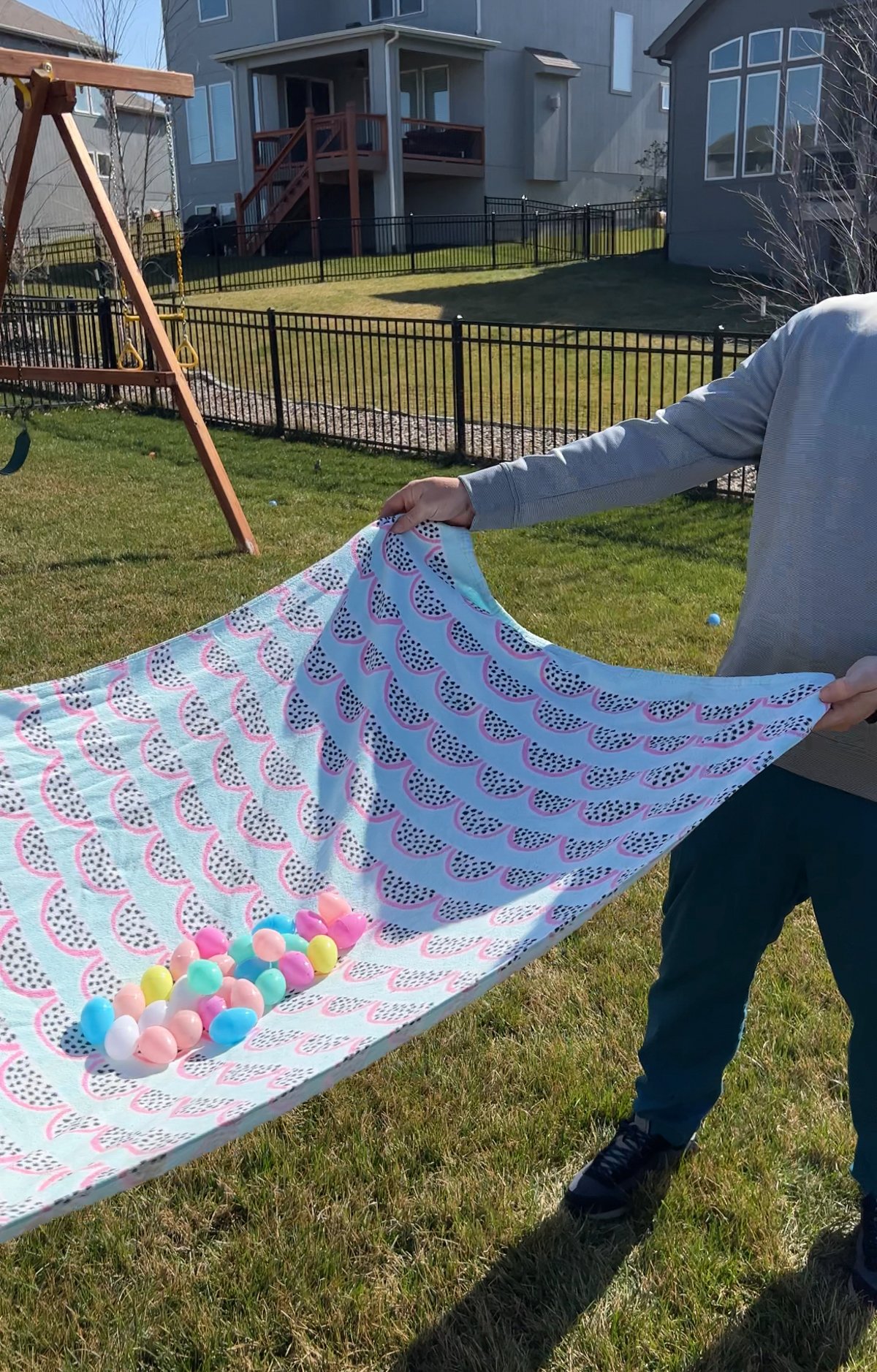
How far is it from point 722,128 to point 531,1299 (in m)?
22.9

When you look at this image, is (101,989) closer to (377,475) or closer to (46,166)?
(377,475)

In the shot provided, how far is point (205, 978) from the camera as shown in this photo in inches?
93.3

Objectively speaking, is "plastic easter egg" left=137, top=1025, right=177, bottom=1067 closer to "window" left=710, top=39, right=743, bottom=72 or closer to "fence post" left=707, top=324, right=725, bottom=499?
"fence post" left=707, top=324, right=725, bottom=499

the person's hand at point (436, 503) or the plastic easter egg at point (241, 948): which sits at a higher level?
the person's hand at point (436, 503)

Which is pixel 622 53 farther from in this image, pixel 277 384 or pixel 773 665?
pixel 773 665

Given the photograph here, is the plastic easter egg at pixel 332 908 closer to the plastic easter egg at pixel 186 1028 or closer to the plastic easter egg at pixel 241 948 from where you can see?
the plastic easter egg at pixel 241 948

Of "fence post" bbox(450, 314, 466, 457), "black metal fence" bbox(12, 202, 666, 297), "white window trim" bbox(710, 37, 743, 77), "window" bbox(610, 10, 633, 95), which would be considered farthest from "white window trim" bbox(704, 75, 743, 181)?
"fence post" bbox(450, 314, 466, 457)

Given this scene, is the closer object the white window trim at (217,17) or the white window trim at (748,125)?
the white window trim at (748,125)

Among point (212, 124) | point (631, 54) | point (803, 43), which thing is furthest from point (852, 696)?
point (631, 54)

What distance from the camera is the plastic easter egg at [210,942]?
2.52m

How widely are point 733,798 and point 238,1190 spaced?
143 cm

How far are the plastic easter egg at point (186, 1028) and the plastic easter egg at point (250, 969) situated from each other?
0.17 meters

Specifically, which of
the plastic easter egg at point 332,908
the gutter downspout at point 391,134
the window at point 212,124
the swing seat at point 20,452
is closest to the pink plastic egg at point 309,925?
the plastic easter egg at point 332,908

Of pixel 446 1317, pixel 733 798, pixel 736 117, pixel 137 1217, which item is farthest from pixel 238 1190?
pixel 736 117
